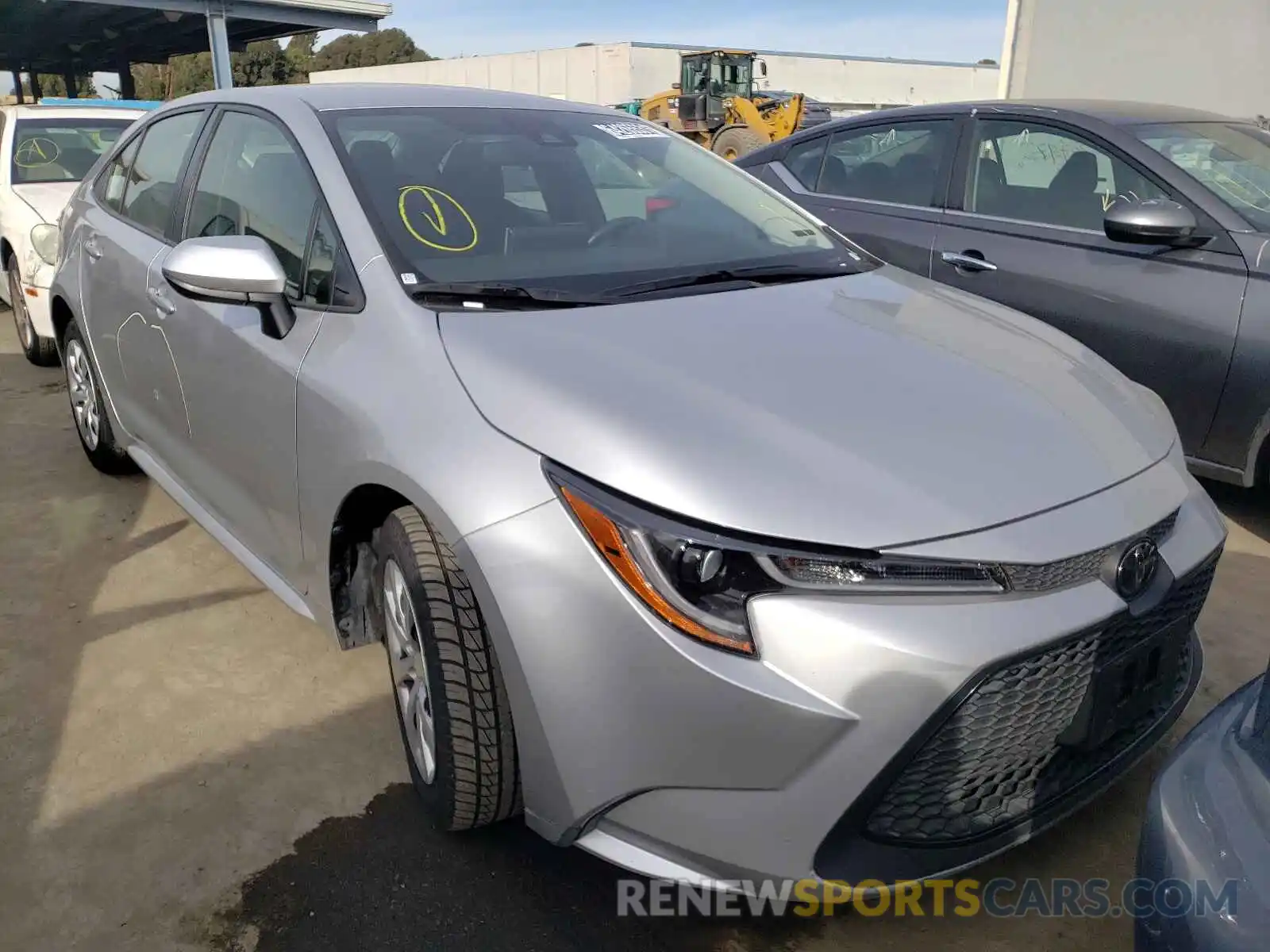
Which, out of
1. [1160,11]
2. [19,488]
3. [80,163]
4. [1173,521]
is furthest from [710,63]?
[1173,521]

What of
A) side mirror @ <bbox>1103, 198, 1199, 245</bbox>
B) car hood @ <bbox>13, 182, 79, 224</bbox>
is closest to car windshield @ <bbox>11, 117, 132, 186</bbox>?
car hood @ <bbox>13, 182, 79, 224</bbox>

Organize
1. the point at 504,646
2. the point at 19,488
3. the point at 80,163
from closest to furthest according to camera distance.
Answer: the point at 504,646
the point at 19,488
the point at 80,163

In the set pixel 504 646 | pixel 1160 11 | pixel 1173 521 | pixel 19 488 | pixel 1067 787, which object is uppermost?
pixel 1160 11

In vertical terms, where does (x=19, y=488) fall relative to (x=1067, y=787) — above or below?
below

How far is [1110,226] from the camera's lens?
3580 mm

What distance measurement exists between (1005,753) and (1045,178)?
10.4ft

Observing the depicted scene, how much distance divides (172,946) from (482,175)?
1.86 meters

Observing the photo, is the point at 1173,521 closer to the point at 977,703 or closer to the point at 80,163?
the point at 977,703

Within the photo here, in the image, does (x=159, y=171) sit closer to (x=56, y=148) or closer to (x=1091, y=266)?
(x=1091, y=266)

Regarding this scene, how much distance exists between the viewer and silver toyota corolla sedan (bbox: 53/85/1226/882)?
1594mm

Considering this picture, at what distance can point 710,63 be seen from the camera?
22875 millimetres

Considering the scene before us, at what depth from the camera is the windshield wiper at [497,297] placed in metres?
2.17

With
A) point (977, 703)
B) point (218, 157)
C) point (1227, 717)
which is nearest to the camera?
point (1227, 717)

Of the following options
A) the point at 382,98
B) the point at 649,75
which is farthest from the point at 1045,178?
the point at 649,75
